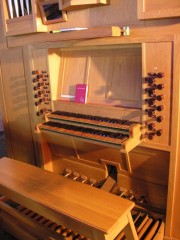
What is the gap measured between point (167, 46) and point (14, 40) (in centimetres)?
173

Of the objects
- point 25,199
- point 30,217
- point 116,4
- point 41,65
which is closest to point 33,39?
point 41,65

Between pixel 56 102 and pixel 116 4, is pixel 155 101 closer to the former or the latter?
pixel 116 4

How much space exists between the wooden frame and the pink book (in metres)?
0.61

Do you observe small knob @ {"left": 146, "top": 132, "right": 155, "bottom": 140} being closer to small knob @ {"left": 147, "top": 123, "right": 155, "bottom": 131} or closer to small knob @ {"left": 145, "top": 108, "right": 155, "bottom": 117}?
small knob @ {"left": 147, "top": 123, "right": 155, "bottom": 131}

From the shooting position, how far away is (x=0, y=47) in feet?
9.78

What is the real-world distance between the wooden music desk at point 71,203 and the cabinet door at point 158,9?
4.15 ft

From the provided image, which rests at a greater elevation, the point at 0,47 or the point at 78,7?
the point at 78,7

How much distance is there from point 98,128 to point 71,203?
627mm

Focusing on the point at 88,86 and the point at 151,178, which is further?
the point at 88,86

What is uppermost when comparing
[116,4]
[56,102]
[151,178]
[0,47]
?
[116,4]

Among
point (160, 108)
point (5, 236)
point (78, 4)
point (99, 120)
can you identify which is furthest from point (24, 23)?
point (5, 236)

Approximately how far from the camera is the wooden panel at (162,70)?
5.88 ft

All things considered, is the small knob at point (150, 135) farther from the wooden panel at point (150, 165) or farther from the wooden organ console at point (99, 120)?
the wooden panel at point (150, 165)

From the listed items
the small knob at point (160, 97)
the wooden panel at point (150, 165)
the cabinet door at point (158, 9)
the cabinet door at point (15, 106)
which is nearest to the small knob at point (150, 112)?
the small knob at point (160, 97)
